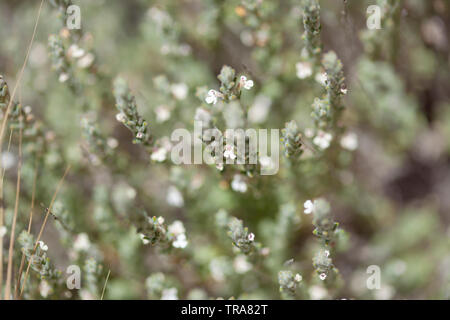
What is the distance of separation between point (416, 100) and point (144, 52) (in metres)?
2.01

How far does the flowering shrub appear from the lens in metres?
2.03

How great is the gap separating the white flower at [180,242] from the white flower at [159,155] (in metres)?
0.38

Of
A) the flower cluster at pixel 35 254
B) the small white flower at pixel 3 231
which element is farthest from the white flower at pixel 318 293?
the small white flower at pixel 3 231

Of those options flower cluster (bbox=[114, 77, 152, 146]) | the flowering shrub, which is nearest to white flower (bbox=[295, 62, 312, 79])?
the flowering shrub

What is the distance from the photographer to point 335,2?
2.99 m

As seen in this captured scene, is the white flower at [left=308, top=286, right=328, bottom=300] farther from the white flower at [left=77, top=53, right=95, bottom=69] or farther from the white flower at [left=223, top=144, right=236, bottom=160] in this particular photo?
the white flower at [left=77, top=53, right=95, bottom=69]

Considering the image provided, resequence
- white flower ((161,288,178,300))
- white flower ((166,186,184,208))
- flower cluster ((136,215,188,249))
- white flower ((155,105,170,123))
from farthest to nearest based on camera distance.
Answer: white flower ((155,105,170,123)), white flower ((166,186,184,208)), white flower ((161,288,178,300)), flower cluster ((136,215,188,249))

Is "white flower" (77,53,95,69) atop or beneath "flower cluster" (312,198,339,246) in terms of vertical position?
atop

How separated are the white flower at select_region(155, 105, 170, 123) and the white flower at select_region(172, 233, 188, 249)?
742 mm

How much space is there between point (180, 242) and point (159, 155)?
17.2 inches

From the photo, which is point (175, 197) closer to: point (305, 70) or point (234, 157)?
point (234, 157)

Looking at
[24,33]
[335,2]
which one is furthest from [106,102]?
[335,2]

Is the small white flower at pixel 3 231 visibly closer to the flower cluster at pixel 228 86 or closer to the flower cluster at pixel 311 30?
the flower cluster at pixel 228 86

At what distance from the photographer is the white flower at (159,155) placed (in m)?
2.19
